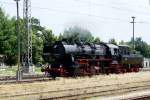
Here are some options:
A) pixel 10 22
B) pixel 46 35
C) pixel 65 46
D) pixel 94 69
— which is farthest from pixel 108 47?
pixel 46 35

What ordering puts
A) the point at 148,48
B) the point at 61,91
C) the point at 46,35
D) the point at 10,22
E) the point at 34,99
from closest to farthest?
the point at 34,99 < the point at 61,91 < the point at 10,22 < the point at 46,35 < the point at 148,48

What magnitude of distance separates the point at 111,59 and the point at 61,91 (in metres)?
17.0

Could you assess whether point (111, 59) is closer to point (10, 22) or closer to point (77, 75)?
point (77, 75)

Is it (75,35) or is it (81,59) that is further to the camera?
(75,35)

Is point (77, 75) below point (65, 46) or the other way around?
below

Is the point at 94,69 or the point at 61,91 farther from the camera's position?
the point at 94,69

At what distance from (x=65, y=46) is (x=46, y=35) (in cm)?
5664

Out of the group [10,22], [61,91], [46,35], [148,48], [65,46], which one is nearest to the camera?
[61,91]

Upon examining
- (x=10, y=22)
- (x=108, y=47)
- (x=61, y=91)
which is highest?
(x=10, y=22)

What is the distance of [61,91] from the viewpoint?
23562 millimetres

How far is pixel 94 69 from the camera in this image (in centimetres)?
3728

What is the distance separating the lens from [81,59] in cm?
3612

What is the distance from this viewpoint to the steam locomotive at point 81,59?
115 ft

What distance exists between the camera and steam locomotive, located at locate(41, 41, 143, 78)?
115 feet
